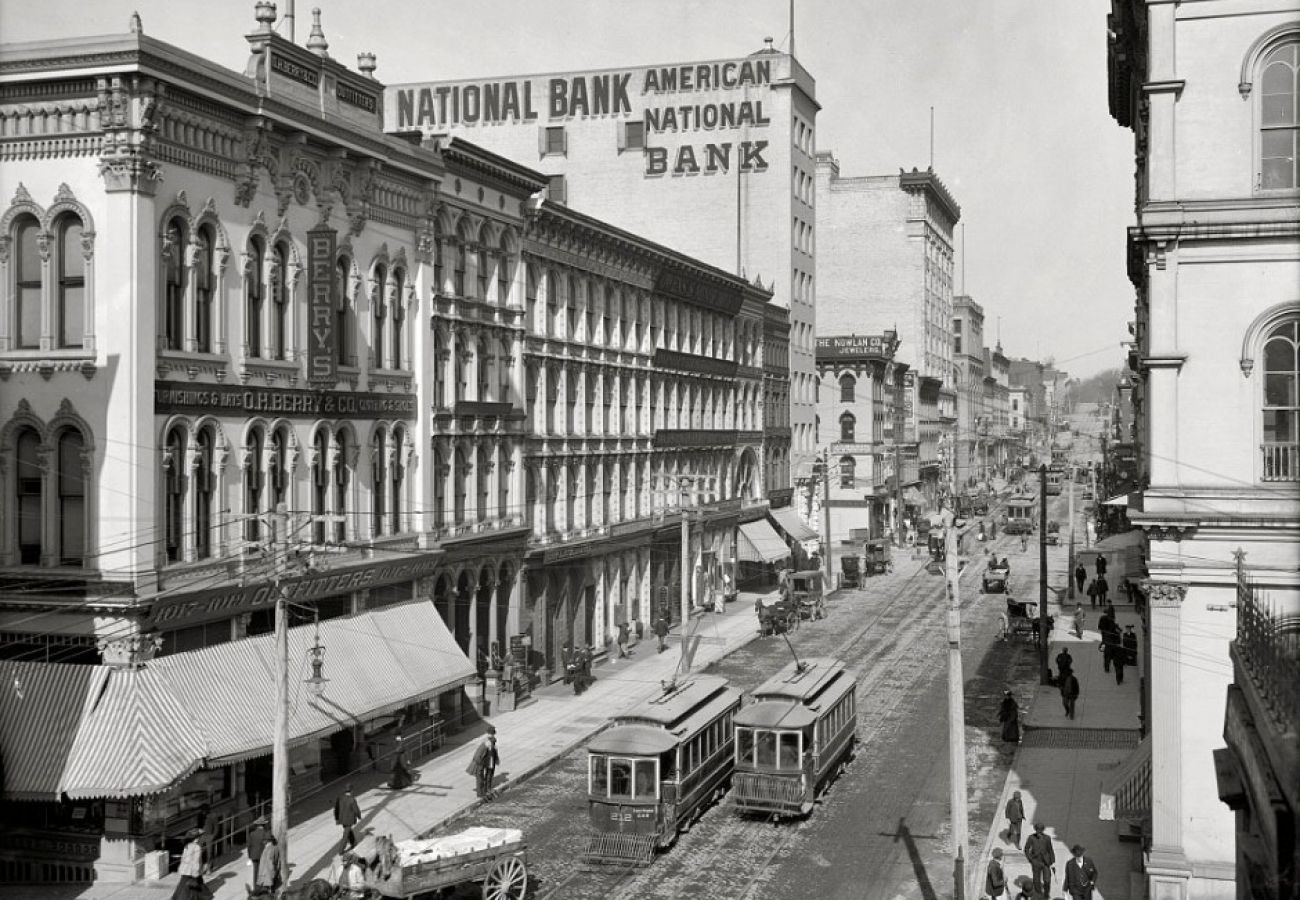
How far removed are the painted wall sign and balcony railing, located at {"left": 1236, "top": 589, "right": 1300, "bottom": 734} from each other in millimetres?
21965

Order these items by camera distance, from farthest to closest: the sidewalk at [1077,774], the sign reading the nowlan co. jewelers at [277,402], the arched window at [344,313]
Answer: the arched window at [344,313] < the sign reading the nowlan co. jewelers at [277,402] < the sidewalk at [1077,774]

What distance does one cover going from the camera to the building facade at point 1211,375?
23.0 m

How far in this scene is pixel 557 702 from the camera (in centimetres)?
4234

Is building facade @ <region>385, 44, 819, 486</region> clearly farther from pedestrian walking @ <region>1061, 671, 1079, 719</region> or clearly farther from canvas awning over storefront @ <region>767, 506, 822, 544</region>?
pedestrian walking @ <region>1061, 671, 1079, 719</region>

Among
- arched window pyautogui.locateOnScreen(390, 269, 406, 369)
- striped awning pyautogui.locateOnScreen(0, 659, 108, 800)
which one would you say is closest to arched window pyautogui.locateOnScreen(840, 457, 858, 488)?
arched window pyautogui.locateOnScreen(390, 269, 406, 369)

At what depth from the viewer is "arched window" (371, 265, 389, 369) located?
3556 centimetres

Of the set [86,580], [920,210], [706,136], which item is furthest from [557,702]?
[920,210]

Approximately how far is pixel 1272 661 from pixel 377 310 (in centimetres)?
2711

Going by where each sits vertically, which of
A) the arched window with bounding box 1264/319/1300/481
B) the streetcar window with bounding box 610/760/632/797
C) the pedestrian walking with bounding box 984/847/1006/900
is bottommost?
the pedestrian walking with bounding box 984/847/1006/900

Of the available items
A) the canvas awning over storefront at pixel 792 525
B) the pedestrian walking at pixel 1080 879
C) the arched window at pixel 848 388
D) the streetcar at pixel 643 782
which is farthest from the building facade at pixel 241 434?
the arched window at pixel 848 388

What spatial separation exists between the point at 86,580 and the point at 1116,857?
2114 cm

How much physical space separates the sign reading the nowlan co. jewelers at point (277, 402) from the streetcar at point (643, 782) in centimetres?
1083

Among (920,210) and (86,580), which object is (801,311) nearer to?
(920,210)

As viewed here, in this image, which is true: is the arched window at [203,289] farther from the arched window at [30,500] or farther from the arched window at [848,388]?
the arched window at [848,388]
